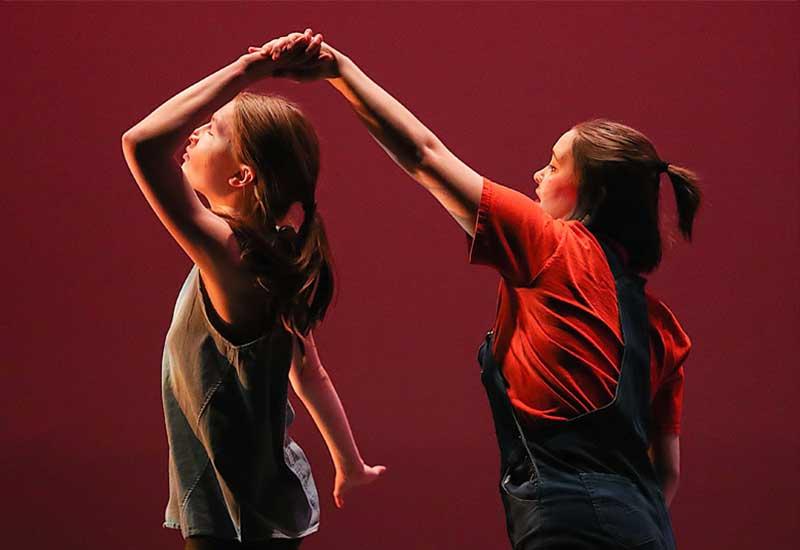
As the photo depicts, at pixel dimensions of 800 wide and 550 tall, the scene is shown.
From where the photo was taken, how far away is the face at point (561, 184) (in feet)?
6.07

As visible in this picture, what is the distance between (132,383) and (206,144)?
3.57 feet

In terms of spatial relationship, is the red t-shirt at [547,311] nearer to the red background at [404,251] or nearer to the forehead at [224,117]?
the forehead at [224,117]

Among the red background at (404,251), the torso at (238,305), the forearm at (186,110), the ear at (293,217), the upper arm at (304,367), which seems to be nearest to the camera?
the forearm at (186,110)

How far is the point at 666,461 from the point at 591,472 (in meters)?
0.28

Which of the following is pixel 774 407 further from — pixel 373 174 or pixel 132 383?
pixel 132 383

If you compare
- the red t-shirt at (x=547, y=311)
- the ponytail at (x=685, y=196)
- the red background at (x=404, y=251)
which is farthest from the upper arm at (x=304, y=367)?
the red background at (x=404, y=251)

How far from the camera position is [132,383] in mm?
2762

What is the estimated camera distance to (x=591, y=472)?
164 cm

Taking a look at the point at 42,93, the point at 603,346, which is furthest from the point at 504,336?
the point at 42,93

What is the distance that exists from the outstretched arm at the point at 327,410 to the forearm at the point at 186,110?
0.46 metres

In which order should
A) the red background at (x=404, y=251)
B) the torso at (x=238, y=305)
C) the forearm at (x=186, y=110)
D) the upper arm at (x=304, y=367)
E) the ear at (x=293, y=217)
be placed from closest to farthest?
1. the forearm at (x=186, y=110)
2. the torso at (x=238, y=305)
3. the ear at (x=293, y=217)
4. the upper arm at (x=304, y=367)
5. the red background at (x=404, y=251)

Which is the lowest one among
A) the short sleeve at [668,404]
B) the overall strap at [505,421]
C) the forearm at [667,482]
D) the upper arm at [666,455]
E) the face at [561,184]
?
the forearm at [667,482]

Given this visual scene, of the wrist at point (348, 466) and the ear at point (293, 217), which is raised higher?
the ear at point (293, 217)

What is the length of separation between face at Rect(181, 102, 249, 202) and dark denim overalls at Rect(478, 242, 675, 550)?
481mm
